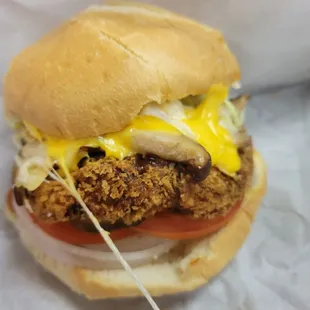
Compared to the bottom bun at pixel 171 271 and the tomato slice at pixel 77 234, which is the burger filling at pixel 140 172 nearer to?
the tomato slice at pixel 77 234

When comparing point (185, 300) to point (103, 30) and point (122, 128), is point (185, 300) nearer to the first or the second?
point (122, 128)

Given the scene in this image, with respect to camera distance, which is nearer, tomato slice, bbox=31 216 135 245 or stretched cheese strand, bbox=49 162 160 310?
stretched cheese strand, bbox=49 162 160 310

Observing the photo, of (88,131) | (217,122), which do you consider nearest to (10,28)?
(88,131)

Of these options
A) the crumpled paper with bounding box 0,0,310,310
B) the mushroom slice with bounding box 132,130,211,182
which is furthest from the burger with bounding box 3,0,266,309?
the crumpled paper with bounding box 0,0,310,310

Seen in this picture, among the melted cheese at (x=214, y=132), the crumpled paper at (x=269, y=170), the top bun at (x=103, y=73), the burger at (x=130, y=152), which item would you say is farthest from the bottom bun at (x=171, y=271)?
the top bun at (x=103, y=73)

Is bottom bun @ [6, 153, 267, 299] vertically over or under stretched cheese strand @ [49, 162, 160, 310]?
under

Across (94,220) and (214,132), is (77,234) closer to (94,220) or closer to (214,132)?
(94,220)

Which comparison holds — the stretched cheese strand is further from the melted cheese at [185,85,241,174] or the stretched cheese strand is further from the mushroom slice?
the melted cheese at [185,85,241,174]

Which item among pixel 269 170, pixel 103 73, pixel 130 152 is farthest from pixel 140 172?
pixel 269 170
